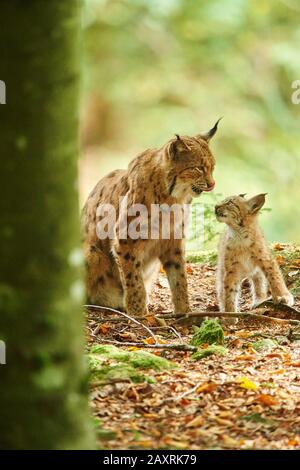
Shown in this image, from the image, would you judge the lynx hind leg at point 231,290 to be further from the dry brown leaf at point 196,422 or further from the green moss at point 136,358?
the dry brown leaf at point 196,422

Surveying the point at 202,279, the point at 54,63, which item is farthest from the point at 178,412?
the point at 202,279

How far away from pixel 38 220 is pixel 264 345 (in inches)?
121

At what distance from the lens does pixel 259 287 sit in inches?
298

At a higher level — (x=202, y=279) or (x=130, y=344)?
(x=202, y=279)

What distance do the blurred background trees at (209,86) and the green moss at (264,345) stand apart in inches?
253

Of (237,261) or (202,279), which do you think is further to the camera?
(202,279)

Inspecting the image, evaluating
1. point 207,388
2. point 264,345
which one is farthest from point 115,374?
point 264,345

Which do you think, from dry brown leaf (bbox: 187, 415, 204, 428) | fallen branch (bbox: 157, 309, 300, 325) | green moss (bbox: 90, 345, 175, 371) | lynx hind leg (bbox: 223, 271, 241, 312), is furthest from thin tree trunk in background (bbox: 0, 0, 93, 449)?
lynx hind leg (bbox: 223, 271, 241, 312)

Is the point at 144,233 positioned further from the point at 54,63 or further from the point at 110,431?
the point at 54,63

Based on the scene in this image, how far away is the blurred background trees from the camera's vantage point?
41.2ft

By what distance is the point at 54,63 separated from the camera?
10.3 feet

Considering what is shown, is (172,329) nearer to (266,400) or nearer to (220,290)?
(220,290)

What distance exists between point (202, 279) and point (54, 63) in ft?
18.0

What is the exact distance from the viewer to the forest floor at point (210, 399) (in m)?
3.98
